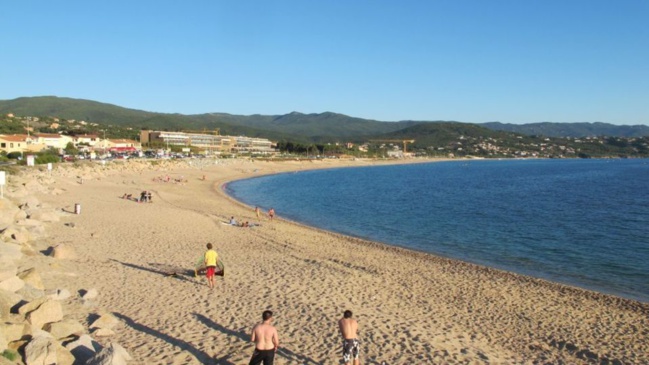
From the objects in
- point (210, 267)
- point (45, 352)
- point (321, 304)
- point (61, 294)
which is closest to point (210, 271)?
point (210, 267)

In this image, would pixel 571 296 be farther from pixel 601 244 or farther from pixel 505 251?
pixel 601 244

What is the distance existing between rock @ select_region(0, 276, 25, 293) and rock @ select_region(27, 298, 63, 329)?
104 centimetres

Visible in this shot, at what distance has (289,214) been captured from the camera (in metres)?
31.8

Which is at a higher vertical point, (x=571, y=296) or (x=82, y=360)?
(x=82, y=360)

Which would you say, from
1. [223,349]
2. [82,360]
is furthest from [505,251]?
[82,360]

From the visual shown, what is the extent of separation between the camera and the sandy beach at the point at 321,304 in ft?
28.8

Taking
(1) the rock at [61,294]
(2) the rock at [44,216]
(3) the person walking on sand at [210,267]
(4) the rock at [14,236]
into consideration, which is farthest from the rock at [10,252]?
(2) the rock at [44,216]

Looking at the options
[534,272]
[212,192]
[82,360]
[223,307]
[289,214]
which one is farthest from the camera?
[212,192]

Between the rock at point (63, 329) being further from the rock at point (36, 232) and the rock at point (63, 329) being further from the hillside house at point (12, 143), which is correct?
the hillside house at point (12, 143)

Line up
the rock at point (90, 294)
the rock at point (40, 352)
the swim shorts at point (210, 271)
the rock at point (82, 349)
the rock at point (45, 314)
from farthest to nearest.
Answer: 1. the swim shorts at point (210, 271)
2. the rock at point (90, 294)
3. the rock at point (45, 314)
4. the rock at point (82, 349)
5. the rock at point (40, 352)

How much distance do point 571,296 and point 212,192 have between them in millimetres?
34992

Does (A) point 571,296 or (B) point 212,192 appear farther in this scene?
(B) point 212,192

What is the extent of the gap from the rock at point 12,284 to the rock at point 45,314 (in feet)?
Result: 3.41

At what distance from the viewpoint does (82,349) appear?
283 inches
